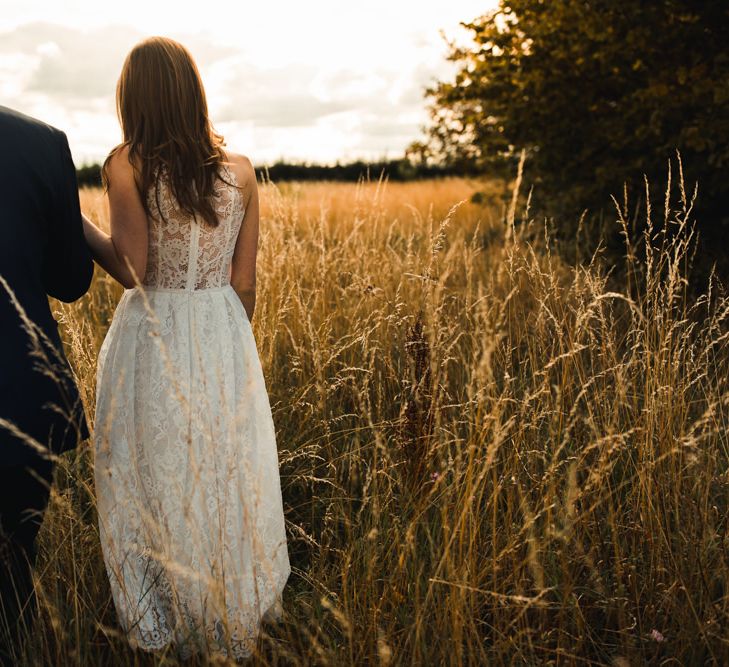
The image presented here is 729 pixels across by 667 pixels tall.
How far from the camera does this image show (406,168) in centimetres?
2202

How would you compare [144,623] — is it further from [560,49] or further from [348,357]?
→ [560,49]

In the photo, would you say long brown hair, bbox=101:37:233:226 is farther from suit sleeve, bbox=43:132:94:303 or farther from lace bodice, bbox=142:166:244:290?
suit sleeve, bbox=43:132:94:303

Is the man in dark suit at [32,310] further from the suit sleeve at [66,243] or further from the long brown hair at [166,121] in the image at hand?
the long brown hair at [166,121]

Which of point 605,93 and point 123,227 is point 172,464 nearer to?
point 123,227

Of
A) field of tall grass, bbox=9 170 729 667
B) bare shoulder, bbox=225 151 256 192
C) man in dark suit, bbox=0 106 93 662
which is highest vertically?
bare shoulder, bbox=225 151 256 192

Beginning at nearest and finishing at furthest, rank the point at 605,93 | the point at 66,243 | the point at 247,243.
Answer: the point at 66,243
the point at 247,243
the point at 605,93

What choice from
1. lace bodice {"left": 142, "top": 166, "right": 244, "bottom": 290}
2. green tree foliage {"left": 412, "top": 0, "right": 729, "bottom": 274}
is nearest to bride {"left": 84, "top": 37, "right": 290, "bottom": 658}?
lace bodice {"left": 142, "top": 166, "right": 244, "bottom": 290}

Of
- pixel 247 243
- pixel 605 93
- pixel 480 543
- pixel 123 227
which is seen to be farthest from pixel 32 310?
pixel 605 93

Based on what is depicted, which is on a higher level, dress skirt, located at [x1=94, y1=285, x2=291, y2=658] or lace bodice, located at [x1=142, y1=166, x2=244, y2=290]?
lace bodice, located at [x1=142, y1=166, x2=244, y2=290]

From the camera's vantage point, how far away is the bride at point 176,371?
7.16 feet

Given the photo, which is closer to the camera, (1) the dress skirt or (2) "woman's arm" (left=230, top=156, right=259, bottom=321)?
(1) the dress skirt

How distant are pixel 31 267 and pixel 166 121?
2.00ft

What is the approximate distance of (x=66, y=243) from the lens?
2000mm

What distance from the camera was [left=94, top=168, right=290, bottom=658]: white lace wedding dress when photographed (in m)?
2.24
